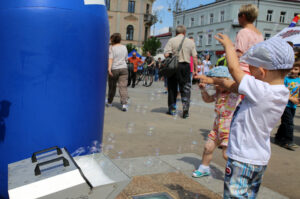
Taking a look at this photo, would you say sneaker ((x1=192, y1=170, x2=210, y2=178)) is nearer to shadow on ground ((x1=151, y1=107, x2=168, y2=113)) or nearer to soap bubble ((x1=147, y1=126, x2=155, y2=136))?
soap bubble ((x1=147, y1=126, x2=155, y2=136))

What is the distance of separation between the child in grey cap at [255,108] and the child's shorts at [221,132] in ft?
3.13

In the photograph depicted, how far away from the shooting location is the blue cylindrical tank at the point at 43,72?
6.49 ft

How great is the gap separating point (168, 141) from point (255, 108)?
2733 millimetres

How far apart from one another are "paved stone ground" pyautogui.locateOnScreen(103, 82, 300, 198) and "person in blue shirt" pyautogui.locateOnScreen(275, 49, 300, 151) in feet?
0.55

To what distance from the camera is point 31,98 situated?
80.4 inches

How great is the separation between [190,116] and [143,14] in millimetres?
48390

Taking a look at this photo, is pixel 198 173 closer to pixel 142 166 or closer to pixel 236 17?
pixel 142 166

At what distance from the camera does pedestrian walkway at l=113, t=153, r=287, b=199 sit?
2.71 metres

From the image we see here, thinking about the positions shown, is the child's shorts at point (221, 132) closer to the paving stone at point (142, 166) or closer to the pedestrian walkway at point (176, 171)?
the pedestrian walkway at point (176, 171)

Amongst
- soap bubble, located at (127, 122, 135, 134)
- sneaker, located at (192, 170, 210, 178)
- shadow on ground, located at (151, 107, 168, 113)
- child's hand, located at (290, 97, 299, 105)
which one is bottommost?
shadow on ground, located at (151, 107, 168, 113)

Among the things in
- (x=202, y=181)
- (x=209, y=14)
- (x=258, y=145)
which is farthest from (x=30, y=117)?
(x=209, y=14)

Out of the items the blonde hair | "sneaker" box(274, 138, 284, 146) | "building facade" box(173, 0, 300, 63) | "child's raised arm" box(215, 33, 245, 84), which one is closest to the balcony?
"building facade" box(173, 0, 300, 63)

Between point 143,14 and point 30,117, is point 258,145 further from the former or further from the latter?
point 143,14

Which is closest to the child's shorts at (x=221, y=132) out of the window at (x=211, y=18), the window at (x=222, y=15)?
the window at (x=222, y=15)
